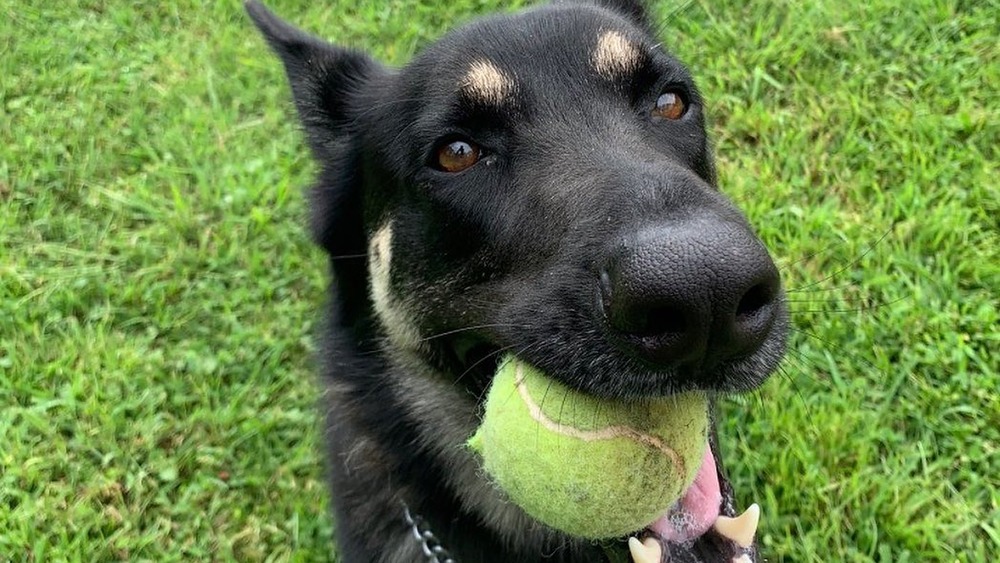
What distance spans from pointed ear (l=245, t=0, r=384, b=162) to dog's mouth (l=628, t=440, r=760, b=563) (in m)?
1.96

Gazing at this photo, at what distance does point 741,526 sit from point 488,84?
5.11 ft

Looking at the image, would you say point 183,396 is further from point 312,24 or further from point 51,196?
point 312,24

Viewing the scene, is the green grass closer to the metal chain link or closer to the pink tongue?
the pink tongue

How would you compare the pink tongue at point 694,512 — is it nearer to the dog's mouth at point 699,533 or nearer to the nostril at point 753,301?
the dog's mouth at point 699,533

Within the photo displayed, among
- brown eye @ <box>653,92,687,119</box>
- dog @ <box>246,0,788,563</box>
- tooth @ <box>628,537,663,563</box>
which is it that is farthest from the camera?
brown eye @ <box>653,92,687,119</box>

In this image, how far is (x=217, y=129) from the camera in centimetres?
577

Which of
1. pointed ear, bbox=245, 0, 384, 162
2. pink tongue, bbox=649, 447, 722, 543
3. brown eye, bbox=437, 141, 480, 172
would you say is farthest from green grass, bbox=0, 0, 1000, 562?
brown eye, bbox=437, 141, 480, 172

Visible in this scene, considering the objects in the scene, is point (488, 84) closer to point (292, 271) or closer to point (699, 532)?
point (699, 532)

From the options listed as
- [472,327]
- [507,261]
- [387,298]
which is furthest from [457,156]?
[387,298]

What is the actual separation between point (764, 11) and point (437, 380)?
412 centimetres

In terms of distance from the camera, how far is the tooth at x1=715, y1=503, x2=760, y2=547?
2.50 metres

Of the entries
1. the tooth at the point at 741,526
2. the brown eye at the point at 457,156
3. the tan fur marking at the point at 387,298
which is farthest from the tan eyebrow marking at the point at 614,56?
the tooth at the point at 741,526

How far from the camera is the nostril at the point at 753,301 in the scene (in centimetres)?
196

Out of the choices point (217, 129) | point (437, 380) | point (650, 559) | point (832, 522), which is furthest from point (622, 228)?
point (217, 129)
